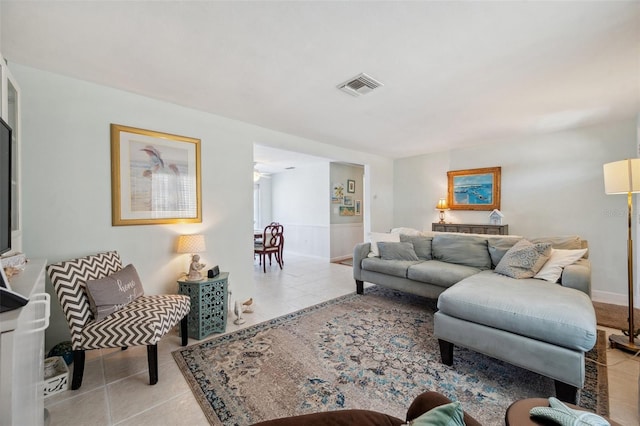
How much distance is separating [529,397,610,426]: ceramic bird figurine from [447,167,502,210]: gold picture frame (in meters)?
4.33

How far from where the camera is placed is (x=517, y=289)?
6.68ft

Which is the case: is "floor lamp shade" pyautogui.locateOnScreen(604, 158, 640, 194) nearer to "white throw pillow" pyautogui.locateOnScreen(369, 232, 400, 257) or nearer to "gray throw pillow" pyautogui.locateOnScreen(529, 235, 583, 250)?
"gray throw pillow" pyautogui.locateOnScreen(529, 235, 583, 250)

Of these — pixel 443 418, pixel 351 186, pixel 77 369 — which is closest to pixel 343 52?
pixel 443 418

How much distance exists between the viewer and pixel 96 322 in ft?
6.01

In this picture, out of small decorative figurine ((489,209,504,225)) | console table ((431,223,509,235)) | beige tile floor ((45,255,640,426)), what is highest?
small decorative figurine ((489,209,504,225))

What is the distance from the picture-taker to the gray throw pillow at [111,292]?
6.16 ft

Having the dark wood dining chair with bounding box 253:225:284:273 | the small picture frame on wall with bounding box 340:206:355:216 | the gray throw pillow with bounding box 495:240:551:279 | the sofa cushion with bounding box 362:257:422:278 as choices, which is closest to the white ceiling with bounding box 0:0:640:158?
the gray throw pillow with bounding box 495:240:551:279

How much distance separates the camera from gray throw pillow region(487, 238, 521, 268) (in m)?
3.00

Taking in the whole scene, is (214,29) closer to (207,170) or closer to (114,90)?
(114,90)

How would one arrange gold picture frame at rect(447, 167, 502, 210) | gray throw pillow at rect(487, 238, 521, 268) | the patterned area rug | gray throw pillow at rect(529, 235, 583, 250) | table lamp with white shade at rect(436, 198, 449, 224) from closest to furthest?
the patterned area rug, gray throw pillow at rect(529, 235, 583, 250), gray throw pillow at rect(487, 238, 521, 268), gold picture frame at rect(447, 167, 502, 210), table lamp with white shade at rect(436, 198, 449, 224)

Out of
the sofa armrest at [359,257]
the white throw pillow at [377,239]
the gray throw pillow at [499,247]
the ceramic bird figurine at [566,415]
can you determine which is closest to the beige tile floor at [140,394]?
the gray throw pillow at [499,247]

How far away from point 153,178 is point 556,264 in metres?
4.01

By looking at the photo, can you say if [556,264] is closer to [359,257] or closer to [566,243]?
[566,243]

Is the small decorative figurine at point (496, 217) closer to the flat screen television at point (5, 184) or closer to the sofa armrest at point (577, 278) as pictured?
the sofa armrest at point (577, 278)
